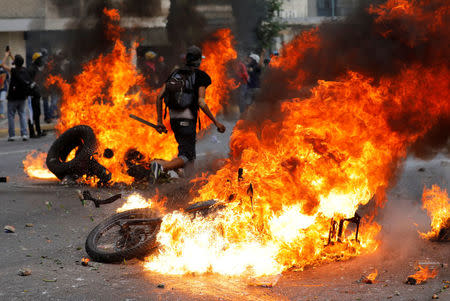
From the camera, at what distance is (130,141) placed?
10164mm

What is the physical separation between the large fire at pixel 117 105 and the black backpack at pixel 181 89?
181 cm

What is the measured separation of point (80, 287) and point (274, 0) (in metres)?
28.0

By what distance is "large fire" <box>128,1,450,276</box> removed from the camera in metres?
5.86

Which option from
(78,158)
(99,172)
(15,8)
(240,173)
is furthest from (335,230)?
(15,8)

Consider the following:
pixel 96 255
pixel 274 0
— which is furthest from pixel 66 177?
pixel 274 0

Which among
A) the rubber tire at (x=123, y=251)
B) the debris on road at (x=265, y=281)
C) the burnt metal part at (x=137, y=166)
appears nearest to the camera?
the debris on road at (x=265, y=281)

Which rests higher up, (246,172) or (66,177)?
(246,172)

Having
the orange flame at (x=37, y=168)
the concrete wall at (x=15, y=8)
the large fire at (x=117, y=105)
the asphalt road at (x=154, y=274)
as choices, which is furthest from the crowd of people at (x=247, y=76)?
the asphalt road at (x=154, y=274)

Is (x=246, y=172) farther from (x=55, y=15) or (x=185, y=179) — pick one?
(x=55, y=15)

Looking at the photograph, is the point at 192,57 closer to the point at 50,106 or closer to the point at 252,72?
the point at 252,72

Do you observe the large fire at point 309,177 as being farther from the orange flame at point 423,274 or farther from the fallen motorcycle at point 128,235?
the orange flame at point 423,274

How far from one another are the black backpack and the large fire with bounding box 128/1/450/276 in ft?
6.41

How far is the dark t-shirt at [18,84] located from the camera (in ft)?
51.5

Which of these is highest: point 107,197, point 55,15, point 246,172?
point 55,15
